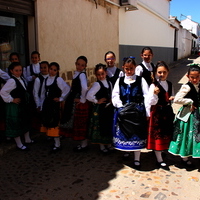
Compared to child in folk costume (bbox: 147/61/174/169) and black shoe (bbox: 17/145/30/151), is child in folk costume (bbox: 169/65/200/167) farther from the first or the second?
black shoe (bbox: 17/145/30/151)

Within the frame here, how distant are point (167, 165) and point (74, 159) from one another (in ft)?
4.47

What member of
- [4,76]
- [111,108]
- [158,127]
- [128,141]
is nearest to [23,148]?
[4,76]

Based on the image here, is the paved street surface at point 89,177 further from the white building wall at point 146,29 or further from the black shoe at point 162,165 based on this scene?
Answer: the white building wall at point 146,29

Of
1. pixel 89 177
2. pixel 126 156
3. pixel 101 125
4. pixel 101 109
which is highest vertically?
pixel 101 109

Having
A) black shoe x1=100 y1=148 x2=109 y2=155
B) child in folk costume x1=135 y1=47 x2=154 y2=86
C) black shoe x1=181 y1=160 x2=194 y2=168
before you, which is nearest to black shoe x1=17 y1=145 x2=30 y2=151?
black shoe x1=100 y1=148 x2=109 y2=155

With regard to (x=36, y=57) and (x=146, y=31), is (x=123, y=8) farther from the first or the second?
(x=36, y=57)

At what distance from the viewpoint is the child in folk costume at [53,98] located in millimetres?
3910

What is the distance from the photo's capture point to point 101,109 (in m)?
3.73

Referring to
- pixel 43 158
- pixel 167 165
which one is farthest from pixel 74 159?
pixel 167 165

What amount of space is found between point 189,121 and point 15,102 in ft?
8.30

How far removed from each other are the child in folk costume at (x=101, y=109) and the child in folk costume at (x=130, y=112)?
0.25 metres

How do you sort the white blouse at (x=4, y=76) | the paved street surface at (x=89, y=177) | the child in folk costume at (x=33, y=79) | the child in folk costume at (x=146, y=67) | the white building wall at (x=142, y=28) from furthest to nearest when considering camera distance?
the white building wall at (x=142, y=28) → the child in folk costume at (x=33, y=79) → the child in folk costume at (x=146, y=67) → the white blouse at (x=4, y=76) → the paved street surface at (x=89, y=177)

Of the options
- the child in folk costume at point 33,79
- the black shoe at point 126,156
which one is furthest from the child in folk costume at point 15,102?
the black shoe at point 126,156

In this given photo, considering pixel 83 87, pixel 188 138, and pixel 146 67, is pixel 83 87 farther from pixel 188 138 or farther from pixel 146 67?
pixel 188 138
